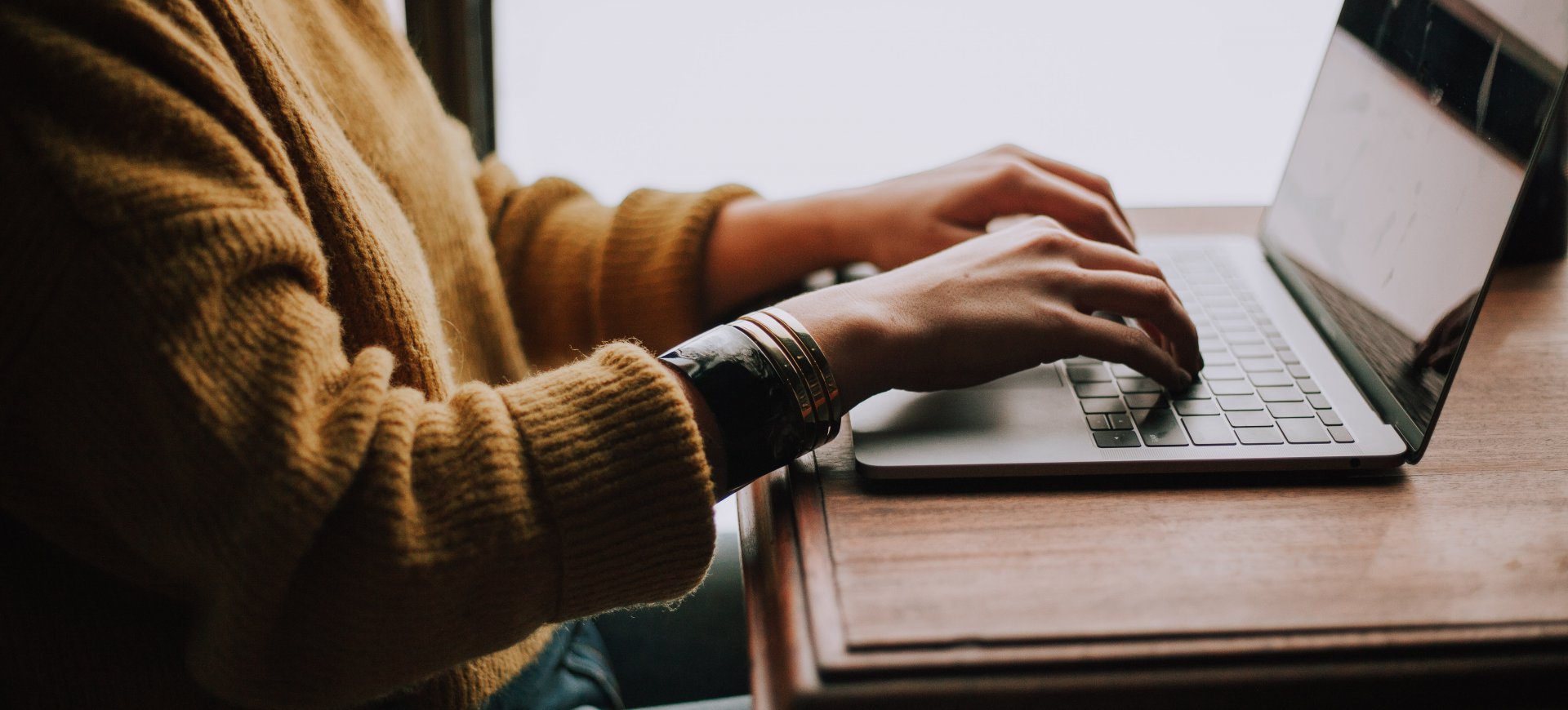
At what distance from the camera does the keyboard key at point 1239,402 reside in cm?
57

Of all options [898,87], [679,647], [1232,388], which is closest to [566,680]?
[679,647]

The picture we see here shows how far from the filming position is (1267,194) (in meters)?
1.34

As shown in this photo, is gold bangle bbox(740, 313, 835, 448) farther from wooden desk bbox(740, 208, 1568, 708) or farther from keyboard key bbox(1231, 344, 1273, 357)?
keyboard key bbox(1231, 344, 1273, 357)

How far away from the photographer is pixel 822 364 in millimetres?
521

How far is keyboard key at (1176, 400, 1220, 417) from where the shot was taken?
0.57 meters

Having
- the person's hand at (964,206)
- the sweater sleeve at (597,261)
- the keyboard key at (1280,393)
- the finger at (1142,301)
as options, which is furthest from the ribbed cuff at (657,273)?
the keyboard key at (1280,393)

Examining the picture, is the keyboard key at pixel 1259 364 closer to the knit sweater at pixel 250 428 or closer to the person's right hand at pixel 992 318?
the person's right hand at pixel 992 318

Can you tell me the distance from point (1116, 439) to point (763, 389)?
206mm

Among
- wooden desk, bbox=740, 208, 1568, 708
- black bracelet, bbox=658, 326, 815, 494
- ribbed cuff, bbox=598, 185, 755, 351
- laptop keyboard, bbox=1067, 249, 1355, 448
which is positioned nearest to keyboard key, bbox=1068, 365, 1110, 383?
laptop keyboard, bbox=1067, 249, 1355, 448

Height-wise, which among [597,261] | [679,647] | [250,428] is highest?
[250,428]

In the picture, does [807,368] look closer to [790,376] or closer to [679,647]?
[790,376]

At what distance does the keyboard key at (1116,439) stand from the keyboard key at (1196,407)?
5 cm

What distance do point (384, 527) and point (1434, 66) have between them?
2.26ft

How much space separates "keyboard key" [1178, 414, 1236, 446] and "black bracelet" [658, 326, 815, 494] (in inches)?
9.0
